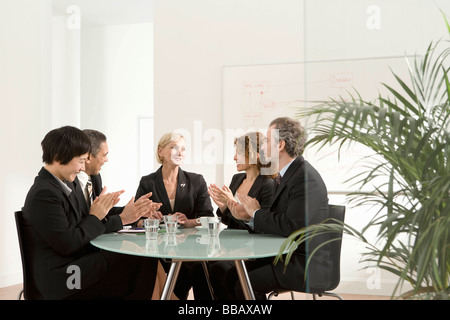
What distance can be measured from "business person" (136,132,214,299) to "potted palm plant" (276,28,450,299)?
1873 mm

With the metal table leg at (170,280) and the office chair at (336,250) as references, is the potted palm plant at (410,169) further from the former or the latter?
the metal table leg at (170,280)

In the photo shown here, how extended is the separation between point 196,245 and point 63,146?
2.66ft

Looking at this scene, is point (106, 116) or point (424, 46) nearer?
point (424, 46)

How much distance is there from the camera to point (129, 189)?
7.23 m

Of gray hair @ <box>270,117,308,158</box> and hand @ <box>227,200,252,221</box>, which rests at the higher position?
gray hair @ <box>270,117,308,158</box>

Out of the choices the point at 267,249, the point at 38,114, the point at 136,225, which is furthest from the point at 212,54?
the point at 267,249

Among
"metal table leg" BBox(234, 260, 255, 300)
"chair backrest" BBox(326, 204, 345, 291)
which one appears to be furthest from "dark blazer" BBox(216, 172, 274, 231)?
"chair backrest" BBox(326, 204, 345, 291)

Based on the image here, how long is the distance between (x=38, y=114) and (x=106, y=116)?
2.18m

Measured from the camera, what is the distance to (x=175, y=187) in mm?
3508

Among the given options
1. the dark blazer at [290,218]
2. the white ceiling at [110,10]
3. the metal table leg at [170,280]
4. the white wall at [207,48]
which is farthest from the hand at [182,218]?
the white ceiling at [110,10]

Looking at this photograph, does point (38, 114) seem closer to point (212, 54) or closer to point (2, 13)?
point (2, 13)

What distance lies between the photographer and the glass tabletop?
7.07 feet

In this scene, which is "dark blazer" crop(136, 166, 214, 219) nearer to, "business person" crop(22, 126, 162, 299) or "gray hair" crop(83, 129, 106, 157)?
"gray hair" crop(83, 129, 106, 157)

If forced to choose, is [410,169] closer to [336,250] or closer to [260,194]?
[336,250]
